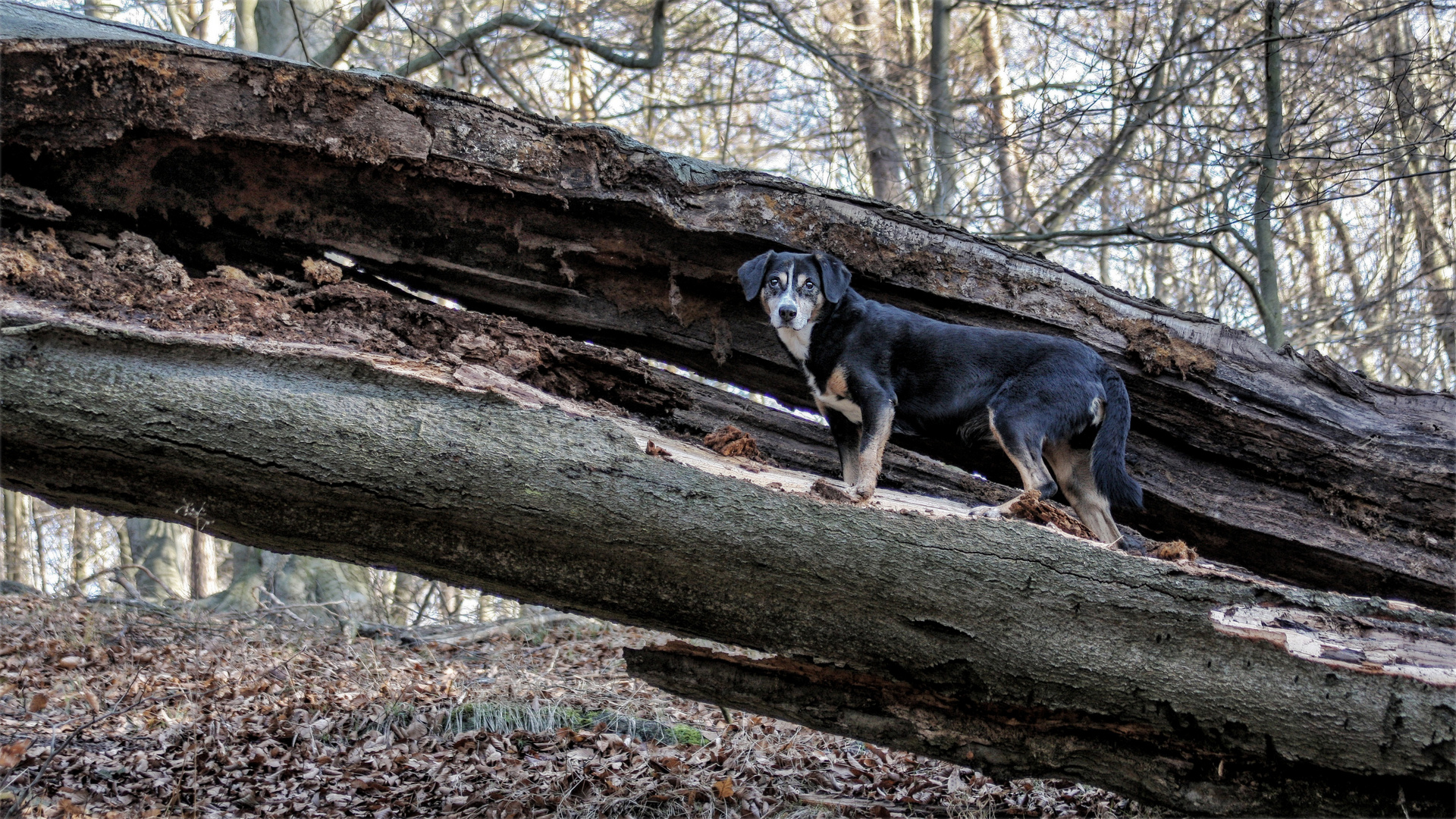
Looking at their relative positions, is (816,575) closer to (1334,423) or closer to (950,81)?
(1334,423)

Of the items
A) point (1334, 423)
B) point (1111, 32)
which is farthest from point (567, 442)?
point (1111, 32)

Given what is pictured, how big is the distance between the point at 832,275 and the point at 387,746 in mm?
3687

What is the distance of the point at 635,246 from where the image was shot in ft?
16.1

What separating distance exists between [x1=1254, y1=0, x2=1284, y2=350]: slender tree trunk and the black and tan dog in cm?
263

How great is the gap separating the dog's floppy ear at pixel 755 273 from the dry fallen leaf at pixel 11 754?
382 centimetres

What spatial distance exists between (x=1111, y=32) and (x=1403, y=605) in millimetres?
6993

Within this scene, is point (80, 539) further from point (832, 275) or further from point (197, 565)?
point (832, 275)

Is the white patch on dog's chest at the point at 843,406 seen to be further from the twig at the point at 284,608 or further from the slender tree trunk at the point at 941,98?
the twig at the point at 284,608

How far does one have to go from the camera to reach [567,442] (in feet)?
11.8

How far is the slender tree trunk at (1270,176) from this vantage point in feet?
22.8

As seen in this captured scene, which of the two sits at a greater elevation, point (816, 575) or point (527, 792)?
point (816, 575)

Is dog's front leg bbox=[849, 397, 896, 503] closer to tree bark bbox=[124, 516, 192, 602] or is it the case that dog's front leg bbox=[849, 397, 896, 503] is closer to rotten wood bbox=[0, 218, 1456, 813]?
rotten wood bbox=[0, 218, 1456, 813]

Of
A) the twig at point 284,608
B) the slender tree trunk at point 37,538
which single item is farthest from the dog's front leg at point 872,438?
the slender tree trunk at point 37,538

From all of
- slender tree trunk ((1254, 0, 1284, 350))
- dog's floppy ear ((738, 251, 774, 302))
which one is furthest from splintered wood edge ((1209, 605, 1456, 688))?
slender tree trunk ((1254, 0, 1284, 350))
